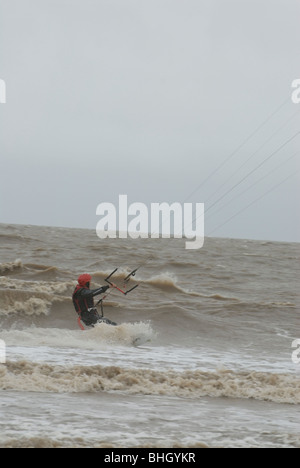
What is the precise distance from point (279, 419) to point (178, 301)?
14778 mm

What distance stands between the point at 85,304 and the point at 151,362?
339 centimetres

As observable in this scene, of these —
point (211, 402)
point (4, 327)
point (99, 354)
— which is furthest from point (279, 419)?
point (4, 327)

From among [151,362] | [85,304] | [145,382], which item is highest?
[85,304]

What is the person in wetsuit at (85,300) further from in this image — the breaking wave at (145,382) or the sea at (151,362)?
the breaking wave at (145,382)

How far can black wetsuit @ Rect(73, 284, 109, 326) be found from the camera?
16.7 m

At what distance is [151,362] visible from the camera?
14.2 metres

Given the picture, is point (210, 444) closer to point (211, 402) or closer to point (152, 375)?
point (211, 402)

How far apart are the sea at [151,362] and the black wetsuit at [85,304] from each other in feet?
0.99

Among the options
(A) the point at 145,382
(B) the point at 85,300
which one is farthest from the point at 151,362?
(B) the point at 85,300

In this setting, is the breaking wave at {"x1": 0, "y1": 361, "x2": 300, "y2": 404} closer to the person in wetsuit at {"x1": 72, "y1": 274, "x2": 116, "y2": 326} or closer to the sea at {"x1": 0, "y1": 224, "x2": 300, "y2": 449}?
the sea at {"x1": 0, "y1": 224, "x2": 300, "y2": 449}

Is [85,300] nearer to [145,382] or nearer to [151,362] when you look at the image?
[151,362]

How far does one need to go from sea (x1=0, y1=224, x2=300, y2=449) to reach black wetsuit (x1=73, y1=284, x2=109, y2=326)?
30 centimetres

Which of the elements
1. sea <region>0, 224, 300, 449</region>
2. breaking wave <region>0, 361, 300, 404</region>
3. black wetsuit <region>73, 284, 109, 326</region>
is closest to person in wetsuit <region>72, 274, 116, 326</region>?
black wetsuit <region>73, 284, 109, 326</region>

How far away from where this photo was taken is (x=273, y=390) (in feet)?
39.0
